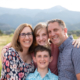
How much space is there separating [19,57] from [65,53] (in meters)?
1.11

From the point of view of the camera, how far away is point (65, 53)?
2.83 m

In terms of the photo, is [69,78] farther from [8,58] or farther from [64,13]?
[64,13]

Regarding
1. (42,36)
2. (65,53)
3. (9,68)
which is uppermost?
(42,36)

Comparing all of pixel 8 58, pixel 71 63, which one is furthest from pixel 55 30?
pixel 8 58

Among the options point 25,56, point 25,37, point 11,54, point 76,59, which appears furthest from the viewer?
point 25,56

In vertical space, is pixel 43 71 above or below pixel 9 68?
below

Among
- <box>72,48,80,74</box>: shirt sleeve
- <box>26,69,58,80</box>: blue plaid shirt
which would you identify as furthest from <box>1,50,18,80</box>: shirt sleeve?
<box>72,48,80,74</box>: shirt sleeve

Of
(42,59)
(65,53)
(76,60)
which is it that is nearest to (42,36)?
(42,59)

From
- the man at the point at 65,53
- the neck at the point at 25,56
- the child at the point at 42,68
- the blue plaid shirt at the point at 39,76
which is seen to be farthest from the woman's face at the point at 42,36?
the blue plaid shirt at the point at 39,76

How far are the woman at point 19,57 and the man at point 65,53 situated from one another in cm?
62

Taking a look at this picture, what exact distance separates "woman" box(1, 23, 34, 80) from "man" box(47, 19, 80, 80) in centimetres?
62

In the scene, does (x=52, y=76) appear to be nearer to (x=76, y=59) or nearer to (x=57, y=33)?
(x=76, y=59)

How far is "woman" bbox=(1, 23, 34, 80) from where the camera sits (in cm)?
282

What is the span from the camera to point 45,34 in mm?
3307
